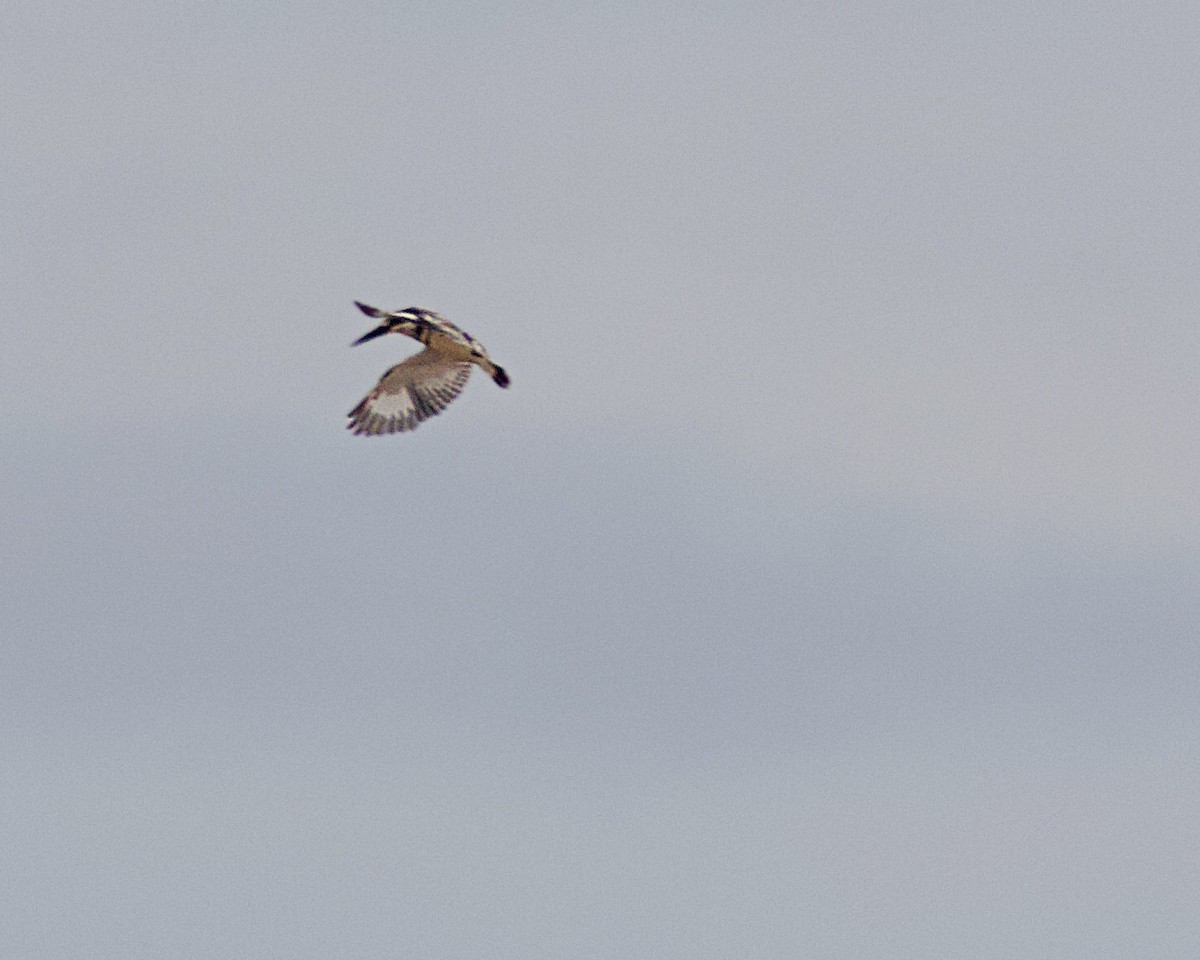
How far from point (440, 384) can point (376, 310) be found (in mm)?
2093

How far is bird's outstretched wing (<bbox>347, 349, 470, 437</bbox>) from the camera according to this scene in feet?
167

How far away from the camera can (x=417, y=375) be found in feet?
168

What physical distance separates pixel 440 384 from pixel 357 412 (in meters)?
1.81

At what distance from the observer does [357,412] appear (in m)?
51.6

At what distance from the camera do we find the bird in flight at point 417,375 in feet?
163

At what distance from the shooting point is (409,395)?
5138cm

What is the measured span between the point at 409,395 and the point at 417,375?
0.48 metres

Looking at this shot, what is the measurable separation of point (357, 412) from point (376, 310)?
8.08ft

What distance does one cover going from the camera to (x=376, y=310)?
50188 millimetres

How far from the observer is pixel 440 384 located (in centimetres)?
5122

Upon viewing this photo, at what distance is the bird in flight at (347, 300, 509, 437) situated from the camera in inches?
1961

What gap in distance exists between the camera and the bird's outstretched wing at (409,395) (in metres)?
51.0
